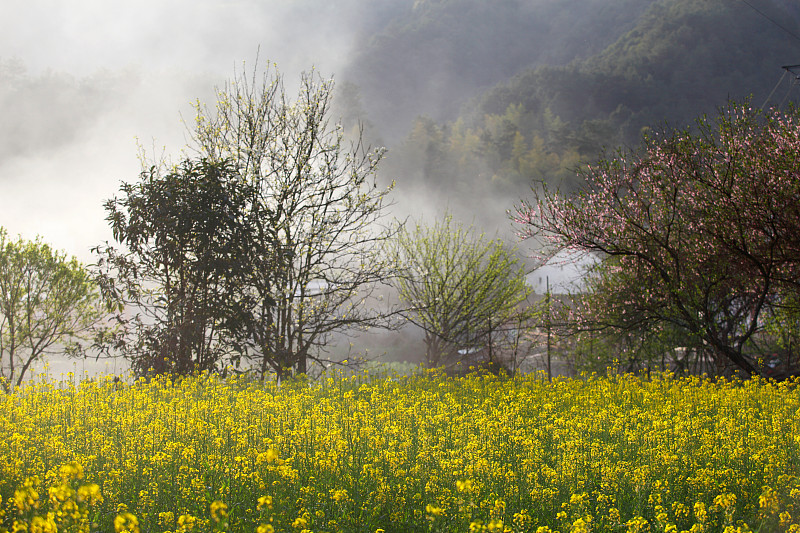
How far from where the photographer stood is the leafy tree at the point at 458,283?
595 inches

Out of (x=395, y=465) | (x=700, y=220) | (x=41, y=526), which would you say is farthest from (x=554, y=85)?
(x=41, y=526)

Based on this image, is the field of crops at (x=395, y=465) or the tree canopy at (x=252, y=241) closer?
the field of crops at (x=395, y=465)

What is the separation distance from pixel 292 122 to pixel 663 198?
688cm

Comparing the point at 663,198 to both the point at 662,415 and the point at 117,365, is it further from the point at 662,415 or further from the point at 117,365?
the point at 117,365

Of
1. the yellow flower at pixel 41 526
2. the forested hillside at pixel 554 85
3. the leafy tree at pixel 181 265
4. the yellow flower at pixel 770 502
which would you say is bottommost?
the yellow flower at pixel 770 502

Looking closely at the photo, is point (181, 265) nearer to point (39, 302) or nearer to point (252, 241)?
point (252, 241)

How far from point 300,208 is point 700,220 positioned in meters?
7.08

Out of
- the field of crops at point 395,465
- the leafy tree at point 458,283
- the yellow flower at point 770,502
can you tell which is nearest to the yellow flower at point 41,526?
the field of crops at point 395,465

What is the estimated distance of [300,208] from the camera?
1107 cm

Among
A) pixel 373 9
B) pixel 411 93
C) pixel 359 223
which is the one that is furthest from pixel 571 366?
pixel 373 9

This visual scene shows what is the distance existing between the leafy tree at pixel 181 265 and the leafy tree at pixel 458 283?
5.38 metres

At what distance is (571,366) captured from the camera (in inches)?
740

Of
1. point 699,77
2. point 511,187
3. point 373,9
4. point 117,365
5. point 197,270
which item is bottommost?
point 117,365

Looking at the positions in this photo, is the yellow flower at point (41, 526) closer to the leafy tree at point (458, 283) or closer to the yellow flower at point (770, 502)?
the yellow flower at point (770, 502)
